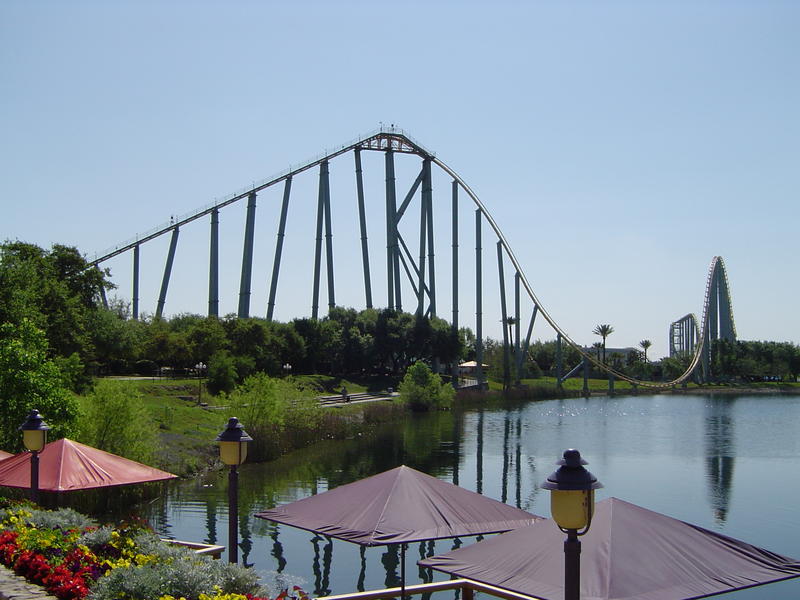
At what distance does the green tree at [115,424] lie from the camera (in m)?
20.8

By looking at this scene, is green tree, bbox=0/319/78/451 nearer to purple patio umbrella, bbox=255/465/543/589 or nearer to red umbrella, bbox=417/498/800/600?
purple patio umbrella, bbox=255/465/543/589

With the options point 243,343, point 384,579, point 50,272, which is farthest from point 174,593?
point 243,343

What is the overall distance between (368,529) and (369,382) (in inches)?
2122

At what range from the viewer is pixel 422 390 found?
51.3 metres

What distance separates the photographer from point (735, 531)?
18547mm

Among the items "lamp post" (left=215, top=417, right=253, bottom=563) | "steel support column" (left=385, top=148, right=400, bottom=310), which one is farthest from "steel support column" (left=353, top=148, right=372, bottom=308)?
"lamp post" (left=215, top=417, right=253, bottom=563)

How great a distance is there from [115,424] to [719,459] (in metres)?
21.8

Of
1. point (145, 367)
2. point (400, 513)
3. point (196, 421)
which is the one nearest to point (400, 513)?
point (400, 513)

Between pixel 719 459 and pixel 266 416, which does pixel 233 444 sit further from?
pixel 719 459

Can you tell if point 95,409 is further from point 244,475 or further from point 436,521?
point 436,521

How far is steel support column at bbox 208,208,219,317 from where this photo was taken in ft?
172

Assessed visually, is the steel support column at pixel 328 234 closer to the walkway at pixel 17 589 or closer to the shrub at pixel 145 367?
the shrub at pixel 145 367

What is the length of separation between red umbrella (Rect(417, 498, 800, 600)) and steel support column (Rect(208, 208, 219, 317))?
4766cm

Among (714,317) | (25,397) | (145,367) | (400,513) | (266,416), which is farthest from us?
(714,317)
